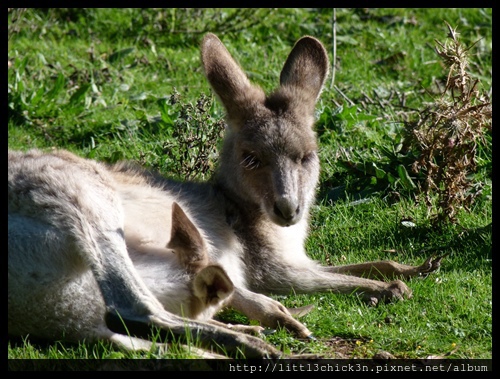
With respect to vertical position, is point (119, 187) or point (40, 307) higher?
point (119, 187)

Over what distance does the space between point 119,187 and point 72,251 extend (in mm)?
1122

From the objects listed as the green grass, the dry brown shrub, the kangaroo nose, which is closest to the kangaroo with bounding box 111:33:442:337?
the kangaroo nose

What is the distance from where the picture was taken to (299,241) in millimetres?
6438

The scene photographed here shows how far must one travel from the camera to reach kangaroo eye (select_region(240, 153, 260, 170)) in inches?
240

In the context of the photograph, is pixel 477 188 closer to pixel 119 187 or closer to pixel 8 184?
pixel 119 187

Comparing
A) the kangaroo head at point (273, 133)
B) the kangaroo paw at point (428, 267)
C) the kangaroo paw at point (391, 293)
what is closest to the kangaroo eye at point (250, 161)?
the kangaroo head at point (273, 133)

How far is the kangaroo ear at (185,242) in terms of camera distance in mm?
5355

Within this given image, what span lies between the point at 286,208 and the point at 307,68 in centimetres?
145

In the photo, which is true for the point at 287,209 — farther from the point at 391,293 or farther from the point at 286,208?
the point at 391,293

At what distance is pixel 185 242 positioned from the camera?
212 inches

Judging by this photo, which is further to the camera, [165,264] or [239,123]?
[239,123]

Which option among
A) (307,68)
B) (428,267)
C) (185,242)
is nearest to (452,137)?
(428,267)

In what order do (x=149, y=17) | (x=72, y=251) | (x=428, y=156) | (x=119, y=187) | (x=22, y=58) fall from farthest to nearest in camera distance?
(x=149, y=17), (x=22, y=58), (x=428, y=156), (x=119, y=187), (x=72, y=251)

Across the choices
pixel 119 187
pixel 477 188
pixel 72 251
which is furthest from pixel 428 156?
pixel 72 251
